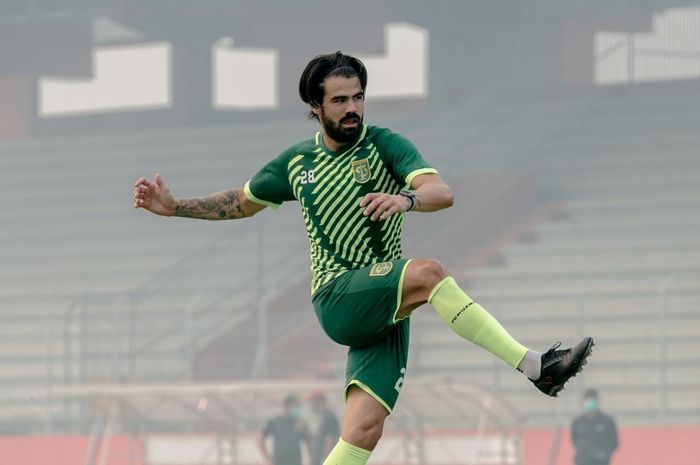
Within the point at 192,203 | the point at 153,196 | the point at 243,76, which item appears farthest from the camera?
the point at 243,76

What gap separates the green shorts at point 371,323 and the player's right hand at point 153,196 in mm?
729

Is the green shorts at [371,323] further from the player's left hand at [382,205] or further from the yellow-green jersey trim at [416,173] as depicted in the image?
the player's left hand at [382,205]

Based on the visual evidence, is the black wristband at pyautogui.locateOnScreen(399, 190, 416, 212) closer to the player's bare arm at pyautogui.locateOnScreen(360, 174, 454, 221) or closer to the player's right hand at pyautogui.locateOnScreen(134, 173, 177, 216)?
the player's bare arm at pyautogui.locateOnScreen(360, 174, 454, 221)

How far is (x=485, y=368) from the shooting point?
21.4 meters

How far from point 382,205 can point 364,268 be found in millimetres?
640

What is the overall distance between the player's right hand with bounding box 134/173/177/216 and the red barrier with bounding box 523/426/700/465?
39.5 ft

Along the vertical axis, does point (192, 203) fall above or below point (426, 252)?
above

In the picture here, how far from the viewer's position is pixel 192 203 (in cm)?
645

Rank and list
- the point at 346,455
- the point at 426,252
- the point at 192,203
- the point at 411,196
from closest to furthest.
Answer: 1. the point at 411,196
2. the point at 346,455
3. the point at 192,203
4. the point at 426,252

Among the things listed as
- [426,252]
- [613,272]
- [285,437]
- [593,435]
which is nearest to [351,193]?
[593,435]

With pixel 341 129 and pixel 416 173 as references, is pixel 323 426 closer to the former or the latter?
pixel 341 129

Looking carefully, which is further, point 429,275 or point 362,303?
point 362,303

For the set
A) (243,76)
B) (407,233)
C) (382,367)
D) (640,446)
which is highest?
(243,76)

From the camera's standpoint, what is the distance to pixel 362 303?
19.3ft
